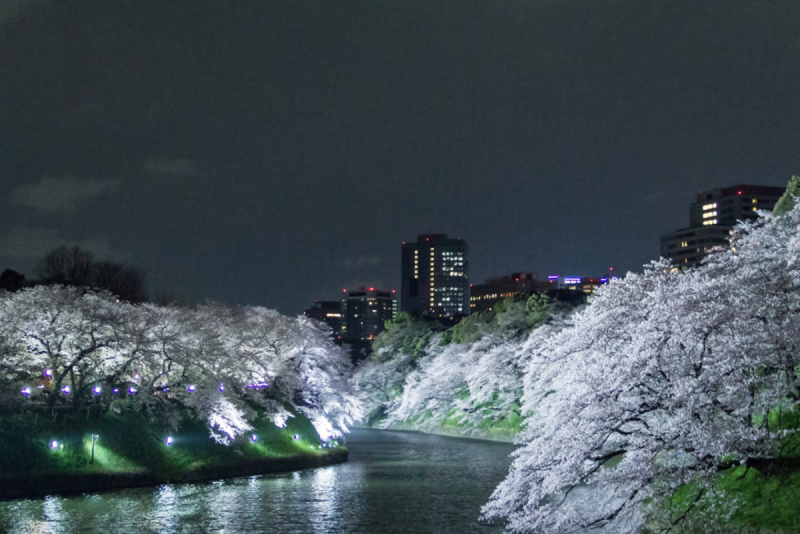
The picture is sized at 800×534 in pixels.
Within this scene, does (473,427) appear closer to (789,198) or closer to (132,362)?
(132,362)

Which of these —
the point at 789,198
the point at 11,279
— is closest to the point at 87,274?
the point at 11,279

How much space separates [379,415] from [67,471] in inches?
2449

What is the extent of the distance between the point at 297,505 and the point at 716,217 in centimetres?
16249

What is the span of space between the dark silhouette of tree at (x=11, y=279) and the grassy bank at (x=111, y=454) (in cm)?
3616

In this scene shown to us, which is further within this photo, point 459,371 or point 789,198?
point 459,371

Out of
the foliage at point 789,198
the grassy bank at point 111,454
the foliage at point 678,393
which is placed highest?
the foliage at point 789,198

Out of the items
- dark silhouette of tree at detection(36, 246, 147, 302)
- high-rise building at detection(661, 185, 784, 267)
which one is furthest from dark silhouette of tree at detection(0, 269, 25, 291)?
Answer: high-rise building at detection(661, 185, 784, 267)

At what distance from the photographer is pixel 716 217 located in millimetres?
178500

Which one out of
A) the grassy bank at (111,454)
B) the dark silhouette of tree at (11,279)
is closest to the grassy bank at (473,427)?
the grassy bank at (111,454)

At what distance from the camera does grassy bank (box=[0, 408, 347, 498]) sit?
3834 cm

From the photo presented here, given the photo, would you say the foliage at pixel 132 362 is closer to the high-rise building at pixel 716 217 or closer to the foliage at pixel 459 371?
the foliage at pixel 459 371

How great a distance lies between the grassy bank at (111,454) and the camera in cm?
3834

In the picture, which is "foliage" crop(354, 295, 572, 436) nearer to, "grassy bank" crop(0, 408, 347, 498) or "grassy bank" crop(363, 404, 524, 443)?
"grassy bank" crop(363, 404, 524, 443)

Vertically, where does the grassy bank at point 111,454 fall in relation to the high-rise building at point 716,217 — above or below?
below
